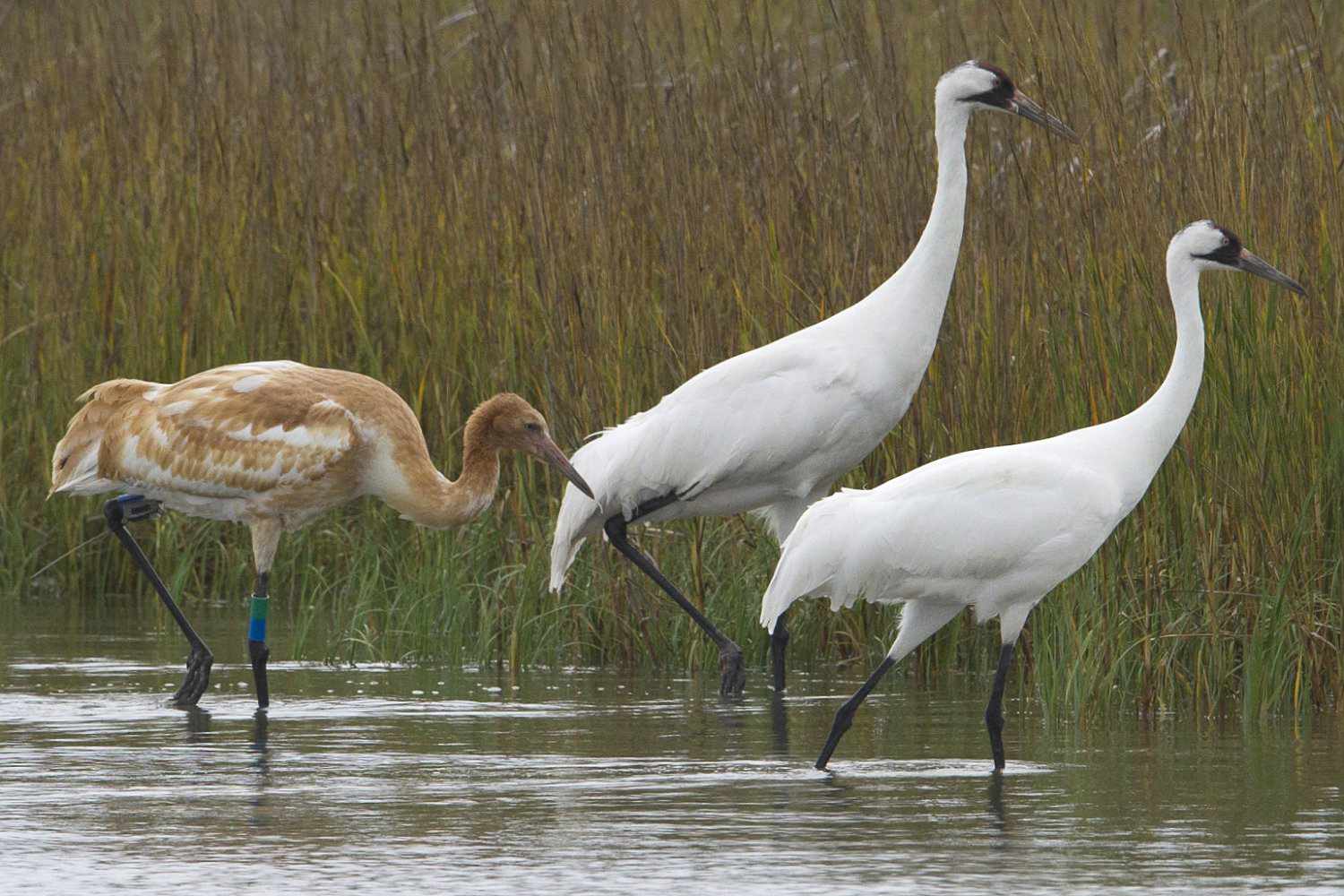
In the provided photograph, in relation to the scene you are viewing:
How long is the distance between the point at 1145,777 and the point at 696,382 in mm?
2801

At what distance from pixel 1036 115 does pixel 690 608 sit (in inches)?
84.3

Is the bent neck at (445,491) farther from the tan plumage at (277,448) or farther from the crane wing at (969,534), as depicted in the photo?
the crane wing at (969,534)

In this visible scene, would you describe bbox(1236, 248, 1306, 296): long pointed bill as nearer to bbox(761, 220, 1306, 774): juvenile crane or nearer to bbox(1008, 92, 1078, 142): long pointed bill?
bbox(761, 220, 1306, 774): juvenile crane

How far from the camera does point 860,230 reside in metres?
9.49

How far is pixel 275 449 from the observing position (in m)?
8.88

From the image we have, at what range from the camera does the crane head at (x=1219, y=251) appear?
7.32 metres

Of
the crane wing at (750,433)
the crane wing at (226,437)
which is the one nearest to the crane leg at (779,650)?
the crane wing at (750,433)

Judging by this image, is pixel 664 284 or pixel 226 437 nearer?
pixel 226 437

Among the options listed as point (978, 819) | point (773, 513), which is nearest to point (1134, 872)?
point (978, 819)

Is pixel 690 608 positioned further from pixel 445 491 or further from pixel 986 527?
pixel 986 527

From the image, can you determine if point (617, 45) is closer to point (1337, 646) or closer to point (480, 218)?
point (480, 218)

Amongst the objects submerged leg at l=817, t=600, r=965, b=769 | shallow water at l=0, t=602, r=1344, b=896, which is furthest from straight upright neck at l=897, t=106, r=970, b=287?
submerged leg at l=817, t=600, r=965, b=769

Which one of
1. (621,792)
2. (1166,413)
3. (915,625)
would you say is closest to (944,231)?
(1166,413)

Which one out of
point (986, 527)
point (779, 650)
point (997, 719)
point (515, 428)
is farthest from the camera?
point (515, 428)
